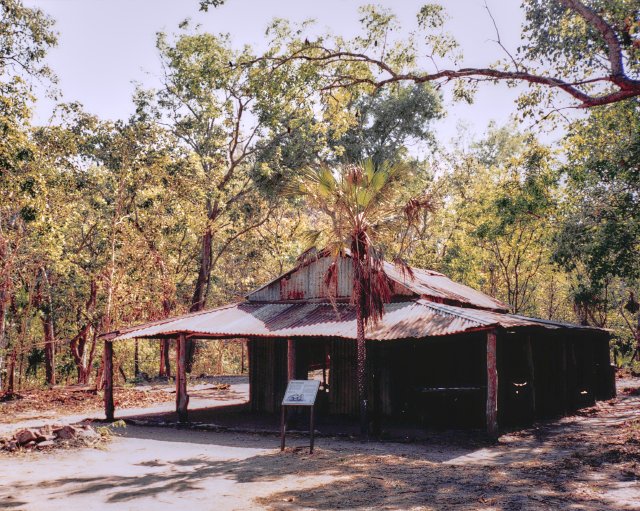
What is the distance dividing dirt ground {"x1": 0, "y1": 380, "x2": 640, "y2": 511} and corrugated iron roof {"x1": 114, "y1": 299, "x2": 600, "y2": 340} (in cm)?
263

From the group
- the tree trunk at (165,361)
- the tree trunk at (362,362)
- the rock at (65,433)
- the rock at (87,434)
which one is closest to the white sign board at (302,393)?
the tree trunk at (362,362)

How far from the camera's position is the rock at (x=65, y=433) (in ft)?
43.2

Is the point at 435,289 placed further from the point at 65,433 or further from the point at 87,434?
the point at 65,433

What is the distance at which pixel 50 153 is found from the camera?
72.1 feet

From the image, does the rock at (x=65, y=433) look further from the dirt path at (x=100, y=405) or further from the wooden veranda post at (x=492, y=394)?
the wooden veranda post at (x=492, y=394)

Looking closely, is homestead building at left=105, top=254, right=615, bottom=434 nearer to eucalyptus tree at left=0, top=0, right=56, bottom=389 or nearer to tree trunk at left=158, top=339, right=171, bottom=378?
eucalyptus tree at left=0, top=0, right=56, bottom=389

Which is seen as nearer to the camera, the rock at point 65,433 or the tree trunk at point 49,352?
the rock at point 65,433

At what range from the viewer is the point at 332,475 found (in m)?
10.2

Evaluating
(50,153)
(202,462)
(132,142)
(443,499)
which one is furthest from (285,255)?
(443,499)

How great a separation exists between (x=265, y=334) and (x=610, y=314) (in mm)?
27940

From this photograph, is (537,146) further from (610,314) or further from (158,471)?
(158,471)

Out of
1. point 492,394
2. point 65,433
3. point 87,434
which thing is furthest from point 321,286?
point 65,433

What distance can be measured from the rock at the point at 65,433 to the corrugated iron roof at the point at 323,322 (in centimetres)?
367

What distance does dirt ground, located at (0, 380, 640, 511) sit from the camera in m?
8.35
